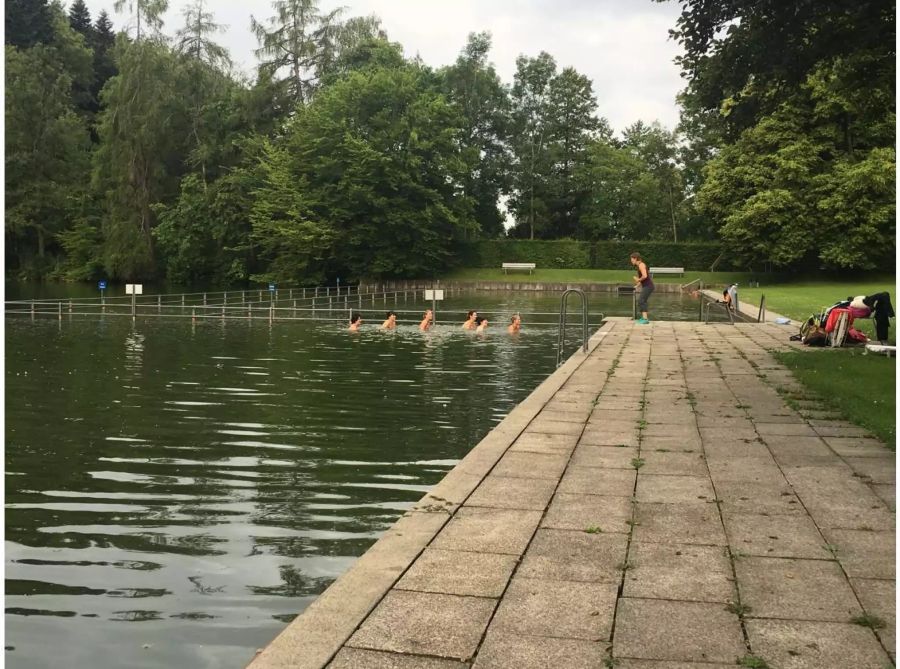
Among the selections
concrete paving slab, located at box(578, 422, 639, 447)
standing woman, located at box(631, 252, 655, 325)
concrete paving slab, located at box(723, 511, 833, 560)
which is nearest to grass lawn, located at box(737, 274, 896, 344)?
standing woman, located at box(631, 252, 655, 325)

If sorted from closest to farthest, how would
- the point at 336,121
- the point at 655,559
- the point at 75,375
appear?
1. the point at 655,559
2. the point at 75,375
3. the point at 336,121

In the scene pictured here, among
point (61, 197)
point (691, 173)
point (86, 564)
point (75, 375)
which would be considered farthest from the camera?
point (691, 173)

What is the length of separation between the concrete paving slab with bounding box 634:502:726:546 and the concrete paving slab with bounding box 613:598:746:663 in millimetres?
901

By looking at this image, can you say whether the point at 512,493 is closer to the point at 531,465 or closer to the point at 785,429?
the point at 531,465

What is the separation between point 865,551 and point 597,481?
72.0 inches

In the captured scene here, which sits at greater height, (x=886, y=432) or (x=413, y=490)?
(x=886, y=432)

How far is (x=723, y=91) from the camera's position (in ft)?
51.0

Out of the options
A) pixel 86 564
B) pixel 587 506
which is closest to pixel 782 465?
pixel 587 506

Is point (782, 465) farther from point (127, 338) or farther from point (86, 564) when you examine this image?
point (127, 338)

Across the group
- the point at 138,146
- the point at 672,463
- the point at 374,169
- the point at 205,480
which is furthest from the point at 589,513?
the point at 138,146

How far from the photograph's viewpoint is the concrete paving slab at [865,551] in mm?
3861

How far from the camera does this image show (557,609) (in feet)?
11.2

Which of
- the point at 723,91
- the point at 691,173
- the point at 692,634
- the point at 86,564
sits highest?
the point at 691,173

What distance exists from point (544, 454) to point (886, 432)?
9.39 feet
